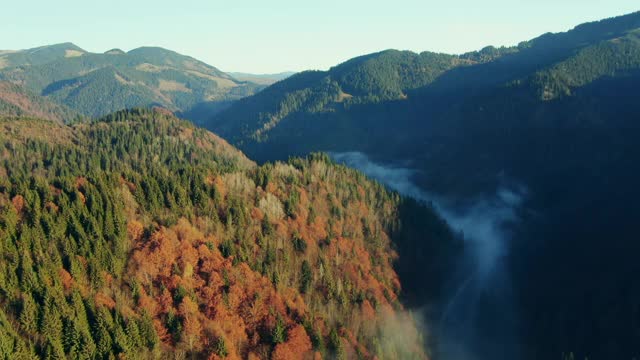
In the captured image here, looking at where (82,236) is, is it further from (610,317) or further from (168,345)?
(610,317)

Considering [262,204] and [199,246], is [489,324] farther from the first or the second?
[199,246]

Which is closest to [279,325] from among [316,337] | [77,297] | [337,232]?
[316,337]

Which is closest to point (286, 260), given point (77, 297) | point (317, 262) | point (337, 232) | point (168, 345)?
point (317, 262)

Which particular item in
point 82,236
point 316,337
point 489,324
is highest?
point 82,236

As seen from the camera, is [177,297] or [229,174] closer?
[177,297]

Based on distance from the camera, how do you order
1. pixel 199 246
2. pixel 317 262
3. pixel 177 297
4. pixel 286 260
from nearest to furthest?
pixel 177 297, pixel 199 246, pixel 286 260, pixel 317 262

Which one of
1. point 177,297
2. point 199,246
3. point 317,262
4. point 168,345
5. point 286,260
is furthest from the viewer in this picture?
point 317,262

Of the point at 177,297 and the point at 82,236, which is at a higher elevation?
the point at 82,236
